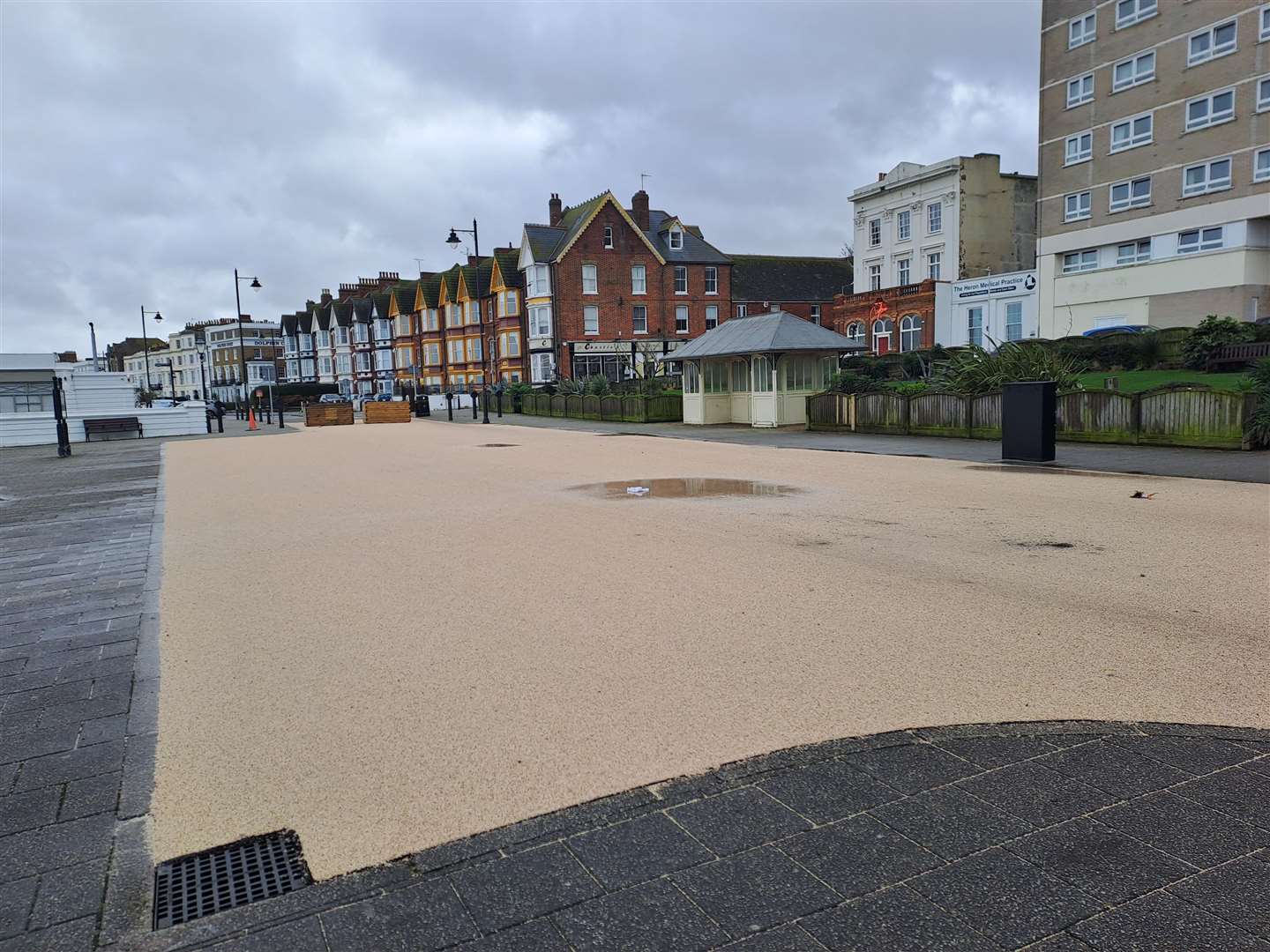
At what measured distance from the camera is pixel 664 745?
145 inches

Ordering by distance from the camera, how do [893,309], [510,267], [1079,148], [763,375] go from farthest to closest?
1. [510,267]
2. [893,309]
3. [1079,148]
4. [763,375]

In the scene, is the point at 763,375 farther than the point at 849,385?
Yes

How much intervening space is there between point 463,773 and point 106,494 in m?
13.4

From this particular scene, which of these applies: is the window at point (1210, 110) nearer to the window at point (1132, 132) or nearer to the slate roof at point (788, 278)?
the window at point (1132, 132)

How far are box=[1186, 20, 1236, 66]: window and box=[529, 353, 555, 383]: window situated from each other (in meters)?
37.3

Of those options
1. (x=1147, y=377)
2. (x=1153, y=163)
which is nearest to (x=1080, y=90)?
(x=1153, y=163)

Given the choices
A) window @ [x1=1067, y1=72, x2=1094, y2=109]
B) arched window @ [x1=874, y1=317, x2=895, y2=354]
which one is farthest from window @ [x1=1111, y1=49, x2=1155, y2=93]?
arched window @ [x1=874, y1=317, x2=895, y2=354]

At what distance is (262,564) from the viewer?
7875 mm

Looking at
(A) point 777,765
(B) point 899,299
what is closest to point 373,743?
(A) point 777,765

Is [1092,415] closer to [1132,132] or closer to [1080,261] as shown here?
[1080,261]

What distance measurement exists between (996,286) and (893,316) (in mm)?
6479

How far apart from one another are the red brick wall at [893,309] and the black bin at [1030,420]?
109ft

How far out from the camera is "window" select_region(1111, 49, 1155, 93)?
38.9 m

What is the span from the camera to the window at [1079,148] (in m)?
42.0
